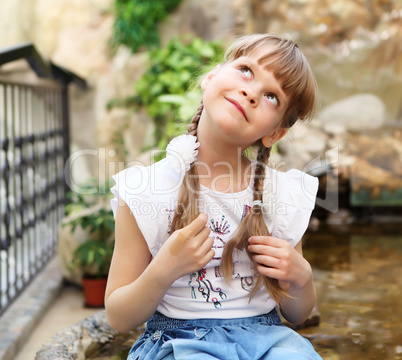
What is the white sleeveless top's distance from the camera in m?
1.52

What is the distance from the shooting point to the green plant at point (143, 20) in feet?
21.8

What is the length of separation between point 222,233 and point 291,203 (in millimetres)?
244

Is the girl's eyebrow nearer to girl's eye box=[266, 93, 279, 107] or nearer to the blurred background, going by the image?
girl's eye box=[266, 93, 279, 107]

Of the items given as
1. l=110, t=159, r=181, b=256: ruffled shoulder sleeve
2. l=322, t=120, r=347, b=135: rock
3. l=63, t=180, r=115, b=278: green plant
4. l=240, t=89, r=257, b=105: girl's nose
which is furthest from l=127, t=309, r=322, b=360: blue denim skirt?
l=322, t=120, r=347, b=135: rock

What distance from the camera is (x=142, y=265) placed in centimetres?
154

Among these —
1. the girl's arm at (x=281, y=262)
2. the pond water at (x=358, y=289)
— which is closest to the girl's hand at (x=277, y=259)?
the girl's arm at (x=281, y=262)

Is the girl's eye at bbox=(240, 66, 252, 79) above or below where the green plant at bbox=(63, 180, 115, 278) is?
above

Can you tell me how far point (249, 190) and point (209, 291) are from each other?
32 centimetres

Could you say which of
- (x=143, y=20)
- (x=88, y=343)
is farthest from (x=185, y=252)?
(x=143, y=20)

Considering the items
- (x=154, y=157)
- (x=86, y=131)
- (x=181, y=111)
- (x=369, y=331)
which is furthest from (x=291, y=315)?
(x=86, y=131)

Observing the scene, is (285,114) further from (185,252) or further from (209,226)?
(185,252)

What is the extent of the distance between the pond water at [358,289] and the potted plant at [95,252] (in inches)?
52.3

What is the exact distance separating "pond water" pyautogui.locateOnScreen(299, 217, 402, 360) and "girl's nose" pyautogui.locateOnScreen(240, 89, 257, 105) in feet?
3.90

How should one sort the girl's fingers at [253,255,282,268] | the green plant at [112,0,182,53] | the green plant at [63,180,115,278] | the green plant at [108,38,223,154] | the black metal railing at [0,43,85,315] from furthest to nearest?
the green plant at [112,0,182,53]
the green plant at [108,38,223,154]
the green plant at [63,180,115,278]
the black metal railing at [0,43,85,315]
the girl's fingers at [253,255,282,268]
